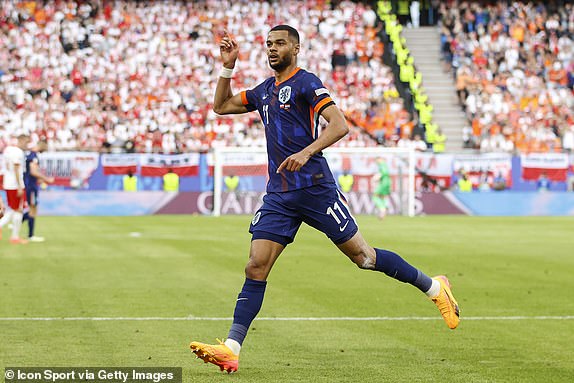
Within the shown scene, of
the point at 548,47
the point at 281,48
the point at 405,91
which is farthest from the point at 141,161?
the point at 281,48

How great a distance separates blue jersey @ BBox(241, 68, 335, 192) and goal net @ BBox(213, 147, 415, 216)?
28.9 m

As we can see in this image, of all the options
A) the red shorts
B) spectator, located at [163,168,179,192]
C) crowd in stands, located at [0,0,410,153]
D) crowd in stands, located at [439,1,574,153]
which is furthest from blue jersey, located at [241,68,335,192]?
crowd in stands, located at [439,1,574,153]

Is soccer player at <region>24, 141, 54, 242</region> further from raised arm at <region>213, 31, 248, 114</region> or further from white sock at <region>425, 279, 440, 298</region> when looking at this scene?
white sock at <region>425, 279, 440, 298</region>

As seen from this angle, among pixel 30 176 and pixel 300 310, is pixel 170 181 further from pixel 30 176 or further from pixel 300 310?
pixel 300 310

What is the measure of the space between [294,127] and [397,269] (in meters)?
1.42

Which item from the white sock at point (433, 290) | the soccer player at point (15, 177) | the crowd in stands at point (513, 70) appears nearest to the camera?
the white sock at point (433, 290)

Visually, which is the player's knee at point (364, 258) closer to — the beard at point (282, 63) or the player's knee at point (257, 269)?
the player's knee at point (257, 269)

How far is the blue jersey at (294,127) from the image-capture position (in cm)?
775

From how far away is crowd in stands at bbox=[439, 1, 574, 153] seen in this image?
139ft

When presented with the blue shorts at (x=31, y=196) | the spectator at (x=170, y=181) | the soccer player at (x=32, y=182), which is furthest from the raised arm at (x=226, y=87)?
the spectator at (x=170, y=181)

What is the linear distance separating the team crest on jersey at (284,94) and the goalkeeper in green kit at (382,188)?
2731 centimetres

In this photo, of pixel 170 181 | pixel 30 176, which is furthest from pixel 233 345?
pixel 170 181

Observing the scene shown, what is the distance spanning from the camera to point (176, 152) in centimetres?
3741

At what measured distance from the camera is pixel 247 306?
777 centimetres
